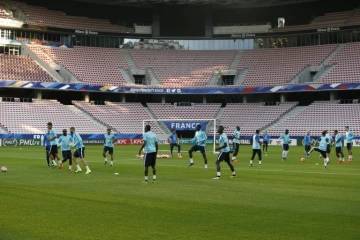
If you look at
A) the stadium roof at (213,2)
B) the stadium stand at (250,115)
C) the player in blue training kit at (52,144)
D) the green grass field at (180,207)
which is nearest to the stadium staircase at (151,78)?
the stadium roof at (213,2)

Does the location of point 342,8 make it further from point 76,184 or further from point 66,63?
point 76,184

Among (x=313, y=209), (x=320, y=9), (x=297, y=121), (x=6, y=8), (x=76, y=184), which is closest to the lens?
(x=313, y=209)

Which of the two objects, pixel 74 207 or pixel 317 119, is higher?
pixel 317 119

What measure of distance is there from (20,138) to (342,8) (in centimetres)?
5378

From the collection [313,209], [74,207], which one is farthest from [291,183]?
[74,207]

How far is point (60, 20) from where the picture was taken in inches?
3423

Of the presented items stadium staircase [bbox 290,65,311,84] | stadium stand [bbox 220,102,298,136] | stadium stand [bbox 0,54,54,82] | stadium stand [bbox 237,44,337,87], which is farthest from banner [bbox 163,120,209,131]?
stadium stand [bbox 0,54,54,82]

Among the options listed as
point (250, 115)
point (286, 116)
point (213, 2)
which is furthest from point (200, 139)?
point (213, 2)

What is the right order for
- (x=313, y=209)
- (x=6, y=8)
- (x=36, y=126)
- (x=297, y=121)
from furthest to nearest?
(x=6, y=8) < (x=297, y=121) < (x=36, y=126) < (x=313, y=209)

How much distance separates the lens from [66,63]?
3302 inches

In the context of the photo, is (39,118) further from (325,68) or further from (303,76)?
(325,68)

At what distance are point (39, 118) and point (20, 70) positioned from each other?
8.55 metres

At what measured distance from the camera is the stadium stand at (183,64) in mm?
86875

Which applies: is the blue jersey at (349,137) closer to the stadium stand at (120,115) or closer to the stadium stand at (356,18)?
the stadium stand at (120,115)
